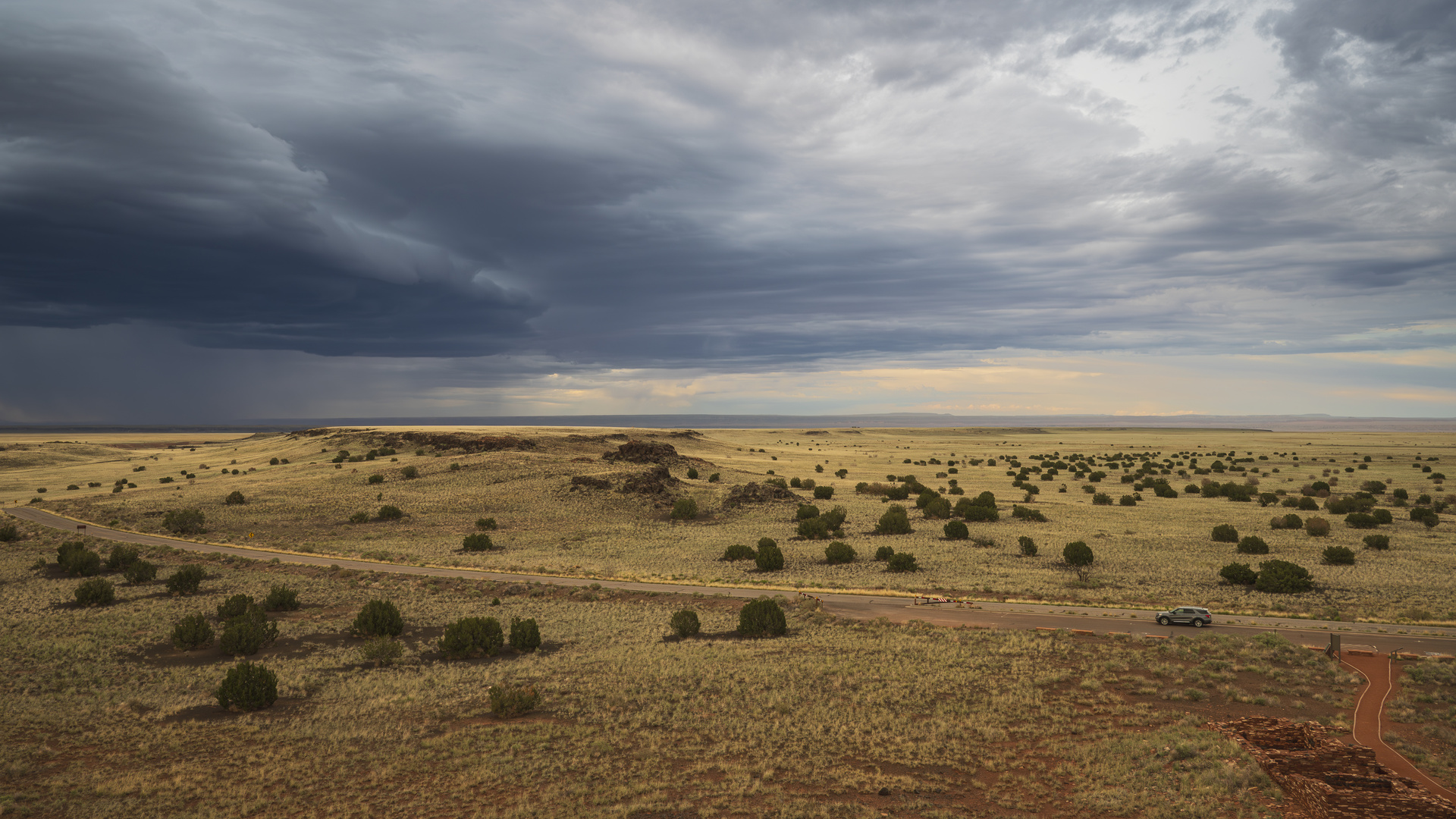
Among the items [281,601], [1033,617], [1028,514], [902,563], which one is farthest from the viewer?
[1028,514]

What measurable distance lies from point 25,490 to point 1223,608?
110383mm

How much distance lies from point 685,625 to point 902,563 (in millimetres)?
16413

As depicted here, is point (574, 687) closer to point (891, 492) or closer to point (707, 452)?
point (891, 492)

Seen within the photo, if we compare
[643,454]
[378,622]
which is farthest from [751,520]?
[378,622]

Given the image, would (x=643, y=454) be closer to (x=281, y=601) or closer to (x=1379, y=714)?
(x=281, y=601)

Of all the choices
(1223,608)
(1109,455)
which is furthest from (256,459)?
(1109,455)

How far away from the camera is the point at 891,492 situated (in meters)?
71.6

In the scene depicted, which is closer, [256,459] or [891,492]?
[891,492]

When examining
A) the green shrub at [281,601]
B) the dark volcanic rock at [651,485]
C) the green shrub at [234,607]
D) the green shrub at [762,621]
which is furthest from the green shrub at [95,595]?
the dark volcanic rock at [651,485]

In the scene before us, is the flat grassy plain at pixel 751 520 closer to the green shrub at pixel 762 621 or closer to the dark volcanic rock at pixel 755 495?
the dark volcanic rock at pixel 755 495

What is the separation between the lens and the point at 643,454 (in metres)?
85.9

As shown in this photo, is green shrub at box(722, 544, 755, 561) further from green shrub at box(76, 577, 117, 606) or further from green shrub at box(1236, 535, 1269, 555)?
green shrub at box(76, 577, 117, 606)

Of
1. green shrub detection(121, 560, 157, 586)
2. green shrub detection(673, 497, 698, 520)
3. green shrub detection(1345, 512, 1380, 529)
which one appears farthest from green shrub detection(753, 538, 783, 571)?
green shrub detection(1345, 512, 1380, 529)

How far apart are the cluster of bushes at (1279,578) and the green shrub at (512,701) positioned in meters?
32.9
